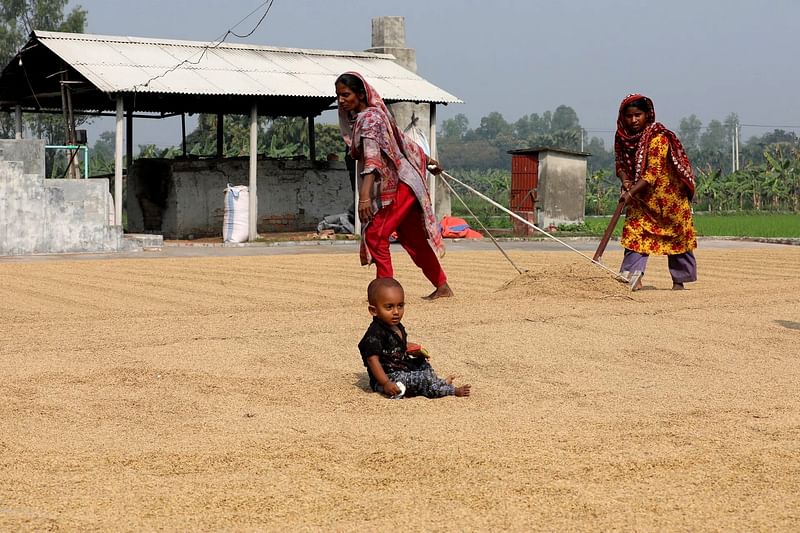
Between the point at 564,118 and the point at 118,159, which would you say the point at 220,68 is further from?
the point at 564,118

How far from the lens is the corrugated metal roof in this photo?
751 inches

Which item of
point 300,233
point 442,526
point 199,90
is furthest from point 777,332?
point 300,233

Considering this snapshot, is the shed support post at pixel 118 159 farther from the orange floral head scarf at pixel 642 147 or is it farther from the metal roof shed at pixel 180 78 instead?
the orange floral head scarf at pixel 642 147

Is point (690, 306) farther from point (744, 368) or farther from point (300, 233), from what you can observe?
point (300, 233)

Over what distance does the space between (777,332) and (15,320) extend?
5294mm

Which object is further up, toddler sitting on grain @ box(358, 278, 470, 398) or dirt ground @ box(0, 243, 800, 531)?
toddler sitting on grain @ box(358, 278, 470, 398)

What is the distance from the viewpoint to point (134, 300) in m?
10.1

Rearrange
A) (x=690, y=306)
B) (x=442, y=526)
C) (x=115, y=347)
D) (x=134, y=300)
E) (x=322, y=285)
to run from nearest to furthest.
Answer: (x=442, y=526) → (x=115, y=347) → (x=690, y=306) → (x=134, y=300) → (x=322, y=285)

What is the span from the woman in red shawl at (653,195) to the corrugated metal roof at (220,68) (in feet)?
32.1

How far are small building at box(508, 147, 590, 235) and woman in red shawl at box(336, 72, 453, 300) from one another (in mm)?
16416

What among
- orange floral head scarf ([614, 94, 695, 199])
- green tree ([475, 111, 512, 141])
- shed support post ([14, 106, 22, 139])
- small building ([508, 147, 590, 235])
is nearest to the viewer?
orange floral head scarf ([614, 94, 695, 199])

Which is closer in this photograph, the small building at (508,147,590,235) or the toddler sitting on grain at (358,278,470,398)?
the toddler sitting on grain at (358,278,470,398)

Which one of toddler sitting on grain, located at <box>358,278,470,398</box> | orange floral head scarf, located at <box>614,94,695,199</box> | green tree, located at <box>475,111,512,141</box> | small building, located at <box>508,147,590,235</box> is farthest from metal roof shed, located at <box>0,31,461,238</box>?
green tree, located at <box>475,111,512,141</box>

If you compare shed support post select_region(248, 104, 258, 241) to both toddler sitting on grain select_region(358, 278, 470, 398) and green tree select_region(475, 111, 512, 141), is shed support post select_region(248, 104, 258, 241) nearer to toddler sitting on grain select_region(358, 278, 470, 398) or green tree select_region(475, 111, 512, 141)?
toddler sitting on grain select_region(358, 278, 470, 398)
